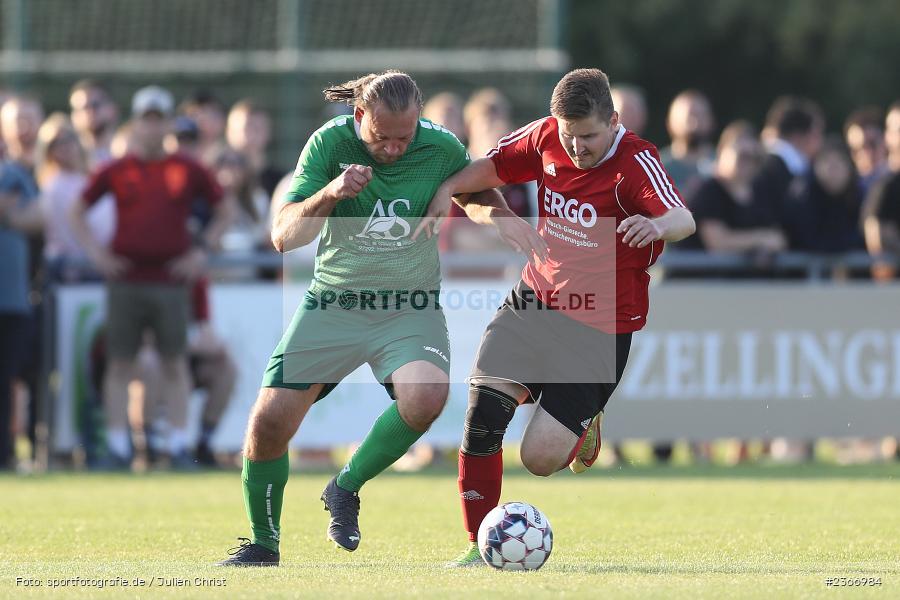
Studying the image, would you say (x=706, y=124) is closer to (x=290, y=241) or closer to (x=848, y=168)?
(x=848, y=168)

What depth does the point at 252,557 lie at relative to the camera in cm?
762

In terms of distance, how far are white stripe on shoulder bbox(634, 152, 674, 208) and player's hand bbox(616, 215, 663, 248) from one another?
26 cm

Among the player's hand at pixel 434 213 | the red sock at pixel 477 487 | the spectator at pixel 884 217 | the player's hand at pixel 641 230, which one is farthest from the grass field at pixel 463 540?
the spectator at pixel 884 217

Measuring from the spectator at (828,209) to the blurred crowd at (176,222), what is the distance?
1cm

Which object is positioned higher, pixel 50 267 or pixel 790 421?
pixel 50 267

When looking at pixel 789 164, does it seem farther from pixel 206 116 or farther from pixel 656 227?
pixel 656 227

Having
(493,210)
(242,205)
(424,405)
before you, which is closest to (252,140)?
(242,205)

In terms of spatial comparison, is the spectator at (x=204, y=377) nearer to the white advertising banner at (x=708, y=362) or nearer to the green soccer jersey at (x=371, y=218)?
the white advertising banner at (x=708, y=362)

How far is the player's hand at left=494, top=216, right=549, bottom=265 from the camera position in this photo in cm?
800

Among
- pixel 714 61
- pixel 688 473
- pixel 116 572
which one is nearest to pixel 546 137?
pixel 116 572

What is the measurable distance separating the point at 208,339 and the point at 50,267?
4.67 ft

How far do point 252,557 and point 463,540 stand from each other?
60.2 inches

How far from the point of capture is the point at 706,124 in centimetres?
1492

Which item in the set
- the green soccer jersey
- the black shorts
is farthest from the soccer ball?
the green soccer jersey
